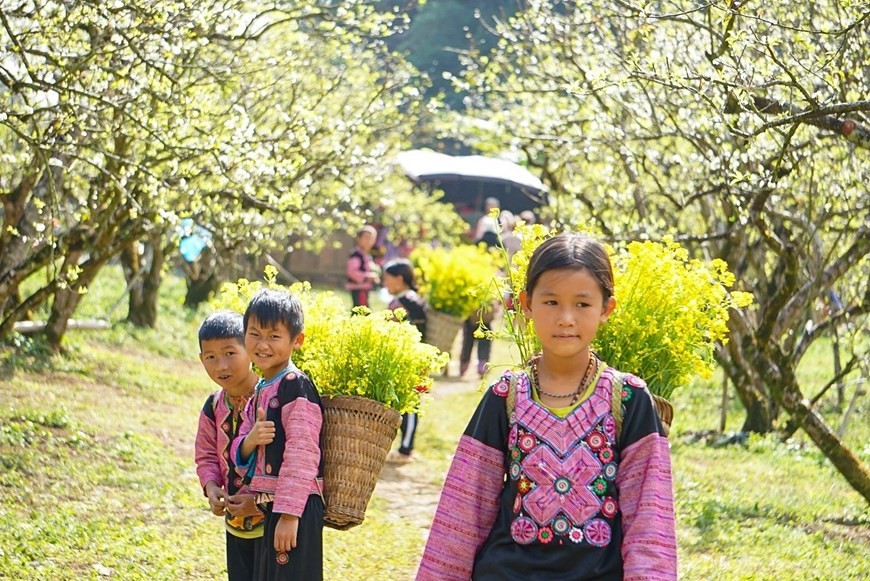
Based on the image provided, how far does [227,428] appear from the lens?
15.9 feet

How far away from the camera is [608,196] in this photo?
1339cm

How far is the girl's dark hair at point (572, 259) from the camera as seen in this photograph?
11.6ft

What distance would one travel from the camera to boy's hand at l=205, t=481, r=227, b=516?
4637mm

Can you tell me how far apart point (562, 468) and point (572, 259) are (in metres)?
0.62

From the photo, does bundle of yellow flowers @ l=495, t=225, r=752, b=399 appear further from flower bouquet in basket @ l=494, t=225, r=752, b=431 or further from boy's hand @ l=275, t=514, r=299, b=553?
boy's hand @ l=275, t=514, r=299, b=553

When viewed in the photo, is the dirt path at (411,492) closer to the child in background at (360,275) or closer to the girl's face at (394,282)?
the girl's face at (394,282)

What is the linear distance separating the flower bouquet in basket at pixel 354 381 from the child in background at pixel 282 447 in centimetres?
11

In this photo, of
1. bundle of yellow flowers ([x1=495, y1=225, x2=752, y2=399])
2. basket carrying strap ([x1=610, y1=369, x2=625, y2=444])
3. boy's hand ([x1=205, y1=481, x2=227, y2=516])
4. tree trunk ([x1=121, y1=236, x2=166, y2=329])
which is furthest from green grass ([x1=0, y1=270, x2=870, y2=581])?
basket carrying strap ([x1=610, y1=369, x2=625, y2=444])

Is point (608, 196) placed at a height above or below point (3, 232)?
above

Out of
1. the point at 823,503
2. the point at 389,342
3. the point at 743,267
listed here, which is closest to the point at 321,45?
the point at 743,267

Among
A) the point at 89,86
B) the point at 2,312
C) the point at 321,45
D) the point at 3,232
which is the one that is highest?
the point at 321,45

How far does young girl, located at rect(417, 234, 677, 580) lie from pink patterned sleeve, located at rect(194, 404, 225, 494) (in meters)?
1.52

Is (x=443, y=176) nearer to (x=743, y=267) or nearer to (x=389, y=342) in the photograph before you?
(x=743, y=267)

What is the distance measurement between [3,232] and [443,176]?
19.5 meters
